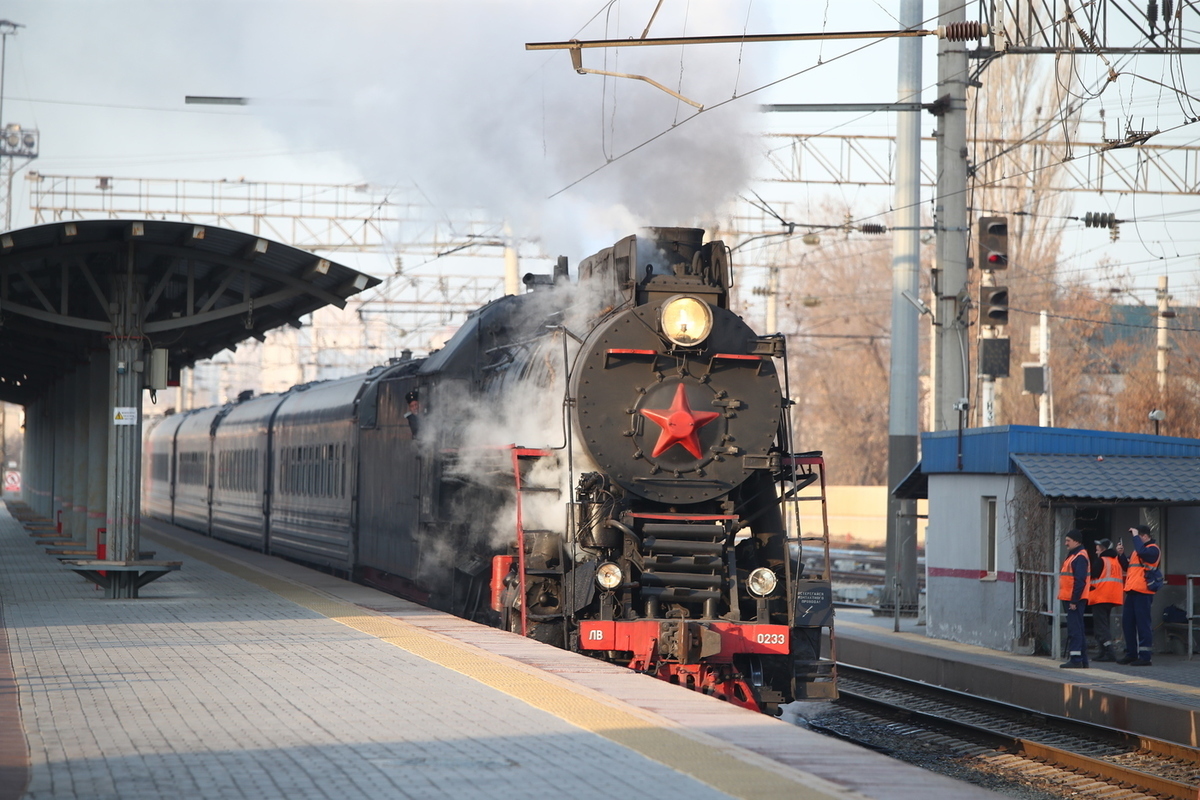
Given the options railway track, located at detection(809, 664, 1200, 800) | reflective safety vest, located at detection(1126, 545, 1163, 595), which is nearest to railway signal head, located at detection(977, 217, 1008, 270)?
reflective safety vest, located at detection(1126, 545, 1163, 595)

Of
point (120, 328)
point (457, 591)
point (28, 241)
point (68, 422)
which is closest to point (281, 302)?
point (120, 328)

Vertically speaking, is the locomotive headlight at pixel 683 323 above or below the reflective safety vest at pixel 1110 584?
above

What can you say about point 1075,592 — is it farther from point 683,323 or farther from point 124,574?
point 124,574

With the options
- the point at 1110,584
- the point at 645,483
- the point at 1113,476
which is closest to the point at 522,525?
the point at 645,483

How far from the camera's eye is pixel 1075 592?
Result: 13648 millimetres

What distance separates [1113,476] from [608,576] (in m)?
7.59

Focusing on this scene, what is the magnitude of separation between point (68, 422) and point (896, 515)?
56.1ft

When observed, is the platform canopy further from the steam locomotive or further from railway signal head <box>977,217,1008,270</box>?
railway signal head <box>977,217,1008,270</box>

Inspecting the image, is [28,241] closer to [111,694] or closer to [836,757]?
[111,694]

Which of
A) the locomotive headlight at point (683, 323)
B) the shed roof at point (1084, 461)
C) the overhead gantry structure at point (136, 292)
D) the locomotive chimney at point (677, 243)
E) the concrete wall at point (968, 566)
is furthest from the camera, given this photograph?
the concrete wall at point (968, 566)

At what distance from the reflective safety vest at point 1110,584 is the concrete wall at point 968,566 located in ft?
3.33

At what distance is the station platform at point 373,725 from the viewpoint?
6.27m

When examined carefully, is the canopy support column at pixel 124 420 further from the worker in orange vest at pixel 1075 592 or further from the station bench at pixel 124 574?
the worker in orange vest at pixel 1075 592

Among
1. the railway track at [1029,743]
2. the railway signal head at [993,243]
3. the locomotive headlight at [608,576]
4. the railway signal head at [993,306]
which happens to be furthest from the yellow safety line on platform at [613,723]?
the railway signal head at [993,243]
